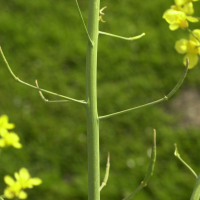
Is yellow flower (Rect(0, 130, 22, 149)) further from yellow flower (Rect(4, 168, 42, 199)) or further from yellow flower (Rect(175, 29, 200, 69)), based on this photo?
yellow flower (Rect(175, 29, 200, 69))

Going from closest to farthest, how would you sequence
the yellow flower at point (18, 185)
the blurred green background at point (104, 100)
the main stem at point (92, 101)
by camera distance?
the main stem at point (92, 101)
the yellow flower at point (18, 185)
the blurred green background at point (104, 100)

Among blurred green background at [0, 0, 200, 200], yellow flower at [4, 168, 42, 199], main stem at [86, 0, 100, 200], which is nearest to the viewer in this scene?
main stem at [86, 0, 100, 200]

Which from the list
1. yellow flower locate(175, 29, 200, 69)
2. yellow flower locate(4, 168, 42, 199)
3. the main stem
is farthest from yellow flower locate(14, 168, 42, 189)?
yellow flower locate(175, 29, 200, 69)

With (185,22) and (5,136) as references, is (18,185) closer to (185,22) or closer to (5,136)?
(5,136)

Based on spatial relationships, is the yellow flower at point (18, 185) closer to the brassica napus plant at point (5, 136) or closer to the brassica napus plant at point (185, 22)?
the brassica napus plant at point (5, 136)

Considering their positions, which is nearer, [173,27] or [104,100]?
[173,27]

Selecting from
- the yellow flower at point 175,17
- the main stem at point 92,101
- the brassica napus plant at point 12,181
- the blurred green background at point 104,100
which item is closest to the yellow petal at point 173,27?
the yellow flower at point 175,17

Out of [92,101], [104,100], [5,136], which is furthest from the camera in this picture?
[104,100]

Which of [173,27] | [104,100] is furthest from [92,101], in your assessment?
[104,100]
